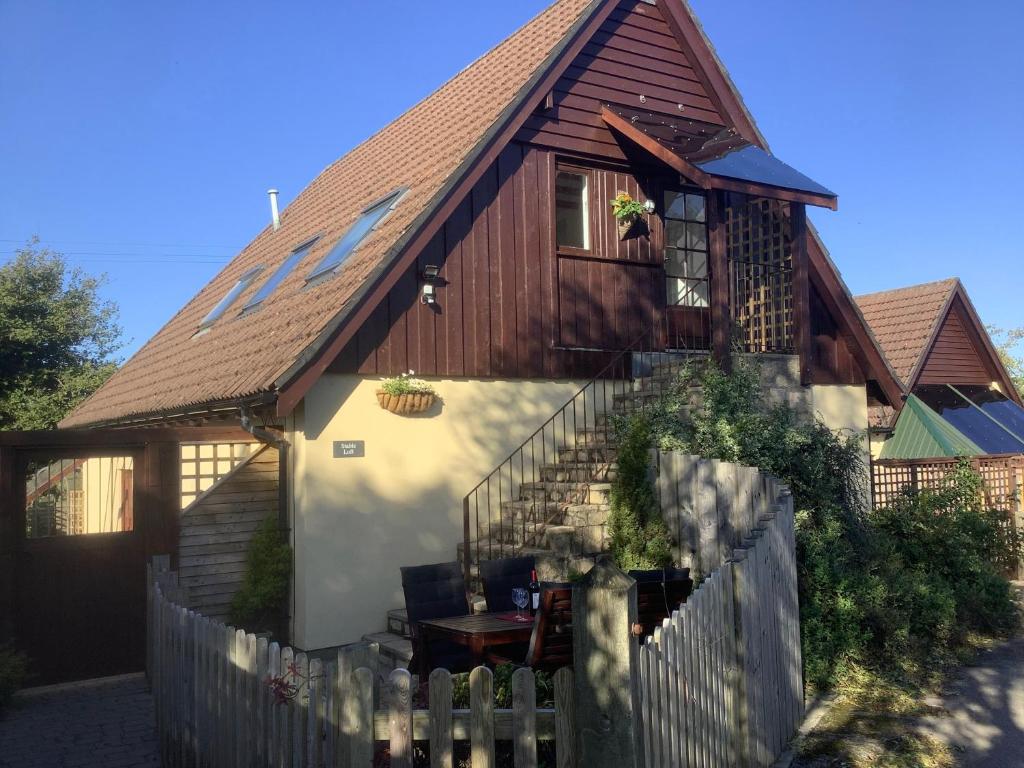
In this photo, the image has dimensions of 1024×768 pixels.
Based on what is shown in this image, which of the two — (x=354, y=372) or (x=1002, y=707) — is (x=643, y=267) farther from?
(x=1002, y=707)

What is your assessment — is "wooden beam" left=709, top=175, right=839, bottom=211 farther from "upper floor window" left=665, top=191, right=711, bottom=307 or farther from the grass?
the grass

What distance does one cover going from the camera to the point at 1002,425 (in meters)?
18.6

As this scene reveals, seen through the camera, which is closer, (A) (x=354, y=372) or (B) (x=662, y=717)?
(B) (x=662, y=717)

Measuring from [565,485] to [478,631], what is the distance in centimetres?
366

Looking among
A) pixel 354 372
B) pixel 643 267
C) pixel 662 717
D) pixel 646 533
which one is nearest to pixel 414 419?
pixel 354 372

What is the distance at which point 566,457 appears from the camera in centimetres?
1027

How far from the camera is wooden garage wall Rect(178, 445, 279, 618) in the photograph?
8750 mm

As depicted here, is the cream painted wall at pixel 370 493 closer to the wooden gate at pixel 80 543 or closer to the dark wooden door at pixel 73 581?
the wooden gate at pixel 80 543

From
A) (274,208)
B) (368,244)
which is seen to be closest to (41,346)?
(274,208)

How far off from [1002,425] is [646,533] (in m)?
14.0

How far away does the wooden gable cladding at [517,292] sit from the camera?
9320 millimetres

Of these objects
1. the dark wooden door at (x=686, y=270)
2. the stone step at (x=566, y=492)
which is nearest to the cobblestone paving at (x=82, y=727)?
the stone step at (x=566, y=492)

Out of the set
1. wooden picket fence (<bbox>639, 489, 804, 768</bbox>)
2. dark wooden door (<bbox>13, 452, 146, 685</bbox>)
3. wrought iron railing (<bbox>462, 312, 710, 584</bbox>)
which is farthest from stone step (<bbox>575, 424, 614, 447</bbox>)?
dark wooden door (<bbox>13, 452, 146, 685</bbox>)

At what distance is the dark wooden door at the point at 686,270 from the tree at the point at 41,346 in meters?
19.6
